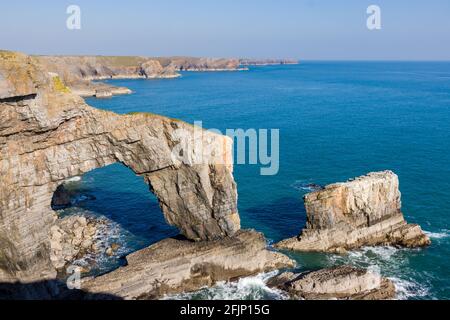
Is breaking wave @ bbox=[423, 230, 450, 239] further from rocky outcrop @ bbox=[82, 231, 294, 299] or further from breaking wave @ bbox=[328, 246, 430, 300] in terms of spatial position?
rocky outcrop @ bbox=[82, 231, 294, 299]

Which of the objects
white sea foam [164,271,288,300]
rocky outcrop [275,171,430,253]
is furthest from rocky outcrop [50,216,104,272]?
rocky outcrop [275,171,430,253]

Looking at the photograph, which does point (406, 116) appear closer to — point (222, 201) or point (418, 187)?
point (418, 187)

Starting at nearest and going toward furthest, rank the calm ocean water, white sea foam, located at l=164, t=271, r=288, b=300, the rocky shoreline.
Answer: the rocky shoreline, white sea foam, located at l=164, t=271, r=288, b=300, the calm ocean water

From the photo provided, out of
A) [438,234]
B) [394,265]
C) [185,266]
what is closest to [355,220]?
[394,265]

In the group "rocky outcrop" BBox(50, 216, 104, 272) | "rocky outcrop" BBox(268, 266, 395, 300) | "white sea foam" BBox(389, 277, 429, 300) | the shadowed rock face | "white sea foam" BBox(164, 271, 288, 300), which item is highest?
the shadowed rock face

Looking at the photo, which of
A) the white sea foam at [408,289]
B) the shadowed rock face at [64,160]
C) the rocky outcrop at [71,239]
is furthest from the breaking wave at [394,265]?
the rocky outcrop at [71,239]
